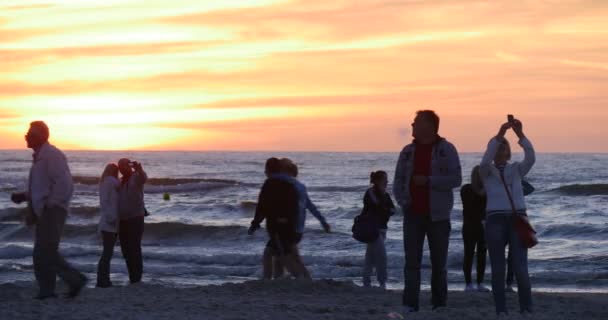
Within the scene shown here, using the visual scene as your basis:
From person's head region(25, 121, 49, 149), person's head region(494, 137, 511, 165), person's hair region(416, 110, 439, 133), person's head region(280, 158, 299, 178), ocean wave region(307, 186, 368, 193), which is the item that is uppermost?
person's hair region(416, 110, 439, 133)

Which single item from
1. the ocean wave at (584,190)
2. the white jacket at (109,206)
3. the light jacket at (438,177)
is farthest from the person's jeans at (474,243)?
the ocean wave at (584,190)

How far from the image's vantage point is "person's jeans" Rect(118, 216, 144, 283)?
12.0 m

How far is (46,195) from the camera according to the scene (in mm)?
8875

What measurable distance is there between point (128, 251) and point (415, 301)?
15.7 ft

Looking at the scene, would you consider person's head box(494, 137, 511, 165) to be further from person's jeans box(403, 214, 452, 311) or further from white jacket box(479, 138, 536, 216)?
person's jeans box(403, 214, 452, 311)

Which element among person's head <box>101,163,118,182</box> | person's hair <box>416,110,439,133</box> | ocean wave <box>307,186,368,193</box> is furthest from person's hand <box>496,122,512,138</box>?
ocean wave <box>307,186,368,193</box>

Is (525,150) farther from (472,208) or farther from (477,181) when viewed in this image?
(472,208)

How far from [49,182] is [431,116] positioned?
3496 millimetres

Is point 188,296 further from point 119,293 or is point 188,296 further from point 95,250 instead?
point 95,250

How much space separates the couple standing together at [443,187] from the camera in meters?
8.04

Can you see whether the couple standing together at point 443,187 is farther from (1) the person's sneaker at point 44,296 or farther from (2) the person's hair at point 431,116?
(1) the person's sneaker at point 44,296

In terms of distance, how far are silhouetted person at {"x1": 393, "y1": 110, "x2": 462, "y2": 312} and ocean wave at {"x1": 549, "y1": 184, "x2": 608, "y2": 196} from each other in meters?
33.3

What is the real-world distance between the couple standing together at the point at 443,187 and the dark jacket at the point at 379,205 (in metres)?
3.63

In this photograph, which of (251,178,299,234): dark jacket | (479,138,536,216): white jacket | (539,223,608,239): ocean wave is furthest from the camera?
(539,223,608,239): ocean wave
